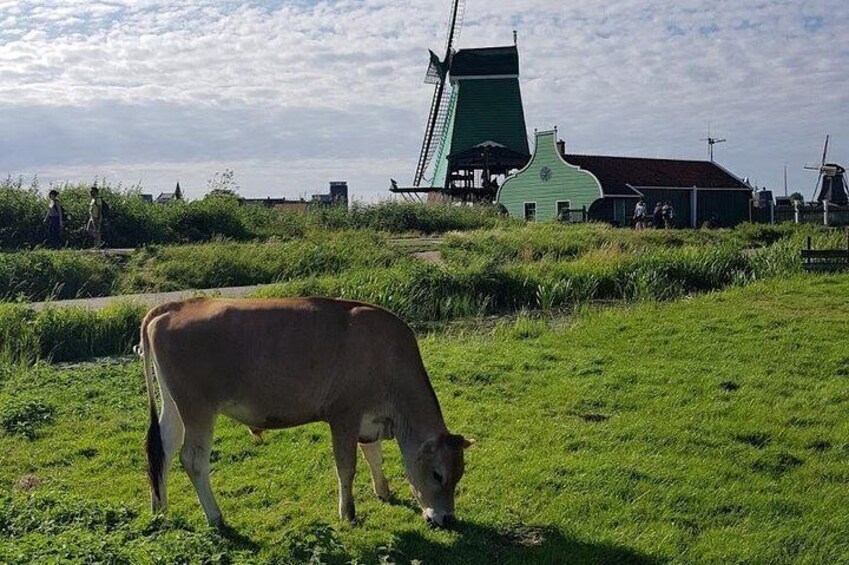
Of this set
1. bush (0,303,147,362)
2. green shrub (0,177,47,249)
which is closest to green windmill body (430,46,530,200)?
green shrub (0,177,47,249)

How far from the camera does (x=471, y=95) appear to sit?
56.8 metres

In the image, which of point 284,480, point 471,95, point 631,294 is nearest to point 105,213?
point 631,294

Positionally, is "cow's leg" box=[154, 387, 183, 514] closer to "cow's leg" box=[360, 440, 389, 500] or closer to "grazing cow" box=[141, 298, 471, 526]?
"grazing cow" box=[141, 298, 471, 526]

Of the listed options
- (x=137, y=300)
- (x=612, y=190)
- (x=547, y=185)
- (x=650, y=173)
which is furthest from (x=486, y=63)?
(x=137, y=300)

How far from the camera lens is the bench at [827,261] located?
20094 millimetres

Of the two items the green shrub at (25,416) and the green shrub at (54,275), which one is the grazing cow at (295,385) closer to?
the green shrub at (25,416)

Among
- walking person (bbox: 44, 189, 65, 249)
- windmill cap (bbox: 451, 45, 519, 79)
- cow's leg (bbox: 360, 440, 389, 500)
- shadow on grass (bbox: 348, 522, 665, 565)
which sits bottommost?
shadow on grass (bbox: 348, 522, 665, 565)

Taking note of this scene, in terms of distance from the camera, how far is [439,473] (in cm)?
623

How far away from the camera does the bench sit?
20.1m

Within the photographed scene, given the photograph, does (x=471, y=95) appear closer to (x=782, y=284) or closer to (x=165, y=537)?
(x=782, y=284)

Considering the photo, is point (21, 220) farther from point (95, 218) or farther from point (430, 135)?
point (430, 135)

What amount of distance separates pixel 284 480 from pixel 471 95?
169 feet

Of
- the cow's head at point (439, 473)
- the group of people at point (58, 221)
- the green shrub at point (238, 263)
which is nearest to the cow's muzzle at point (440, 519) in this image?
the cow's head at point (439, 473)

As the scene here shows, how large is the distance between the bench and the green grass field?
27.3 feet
